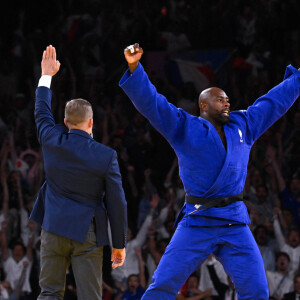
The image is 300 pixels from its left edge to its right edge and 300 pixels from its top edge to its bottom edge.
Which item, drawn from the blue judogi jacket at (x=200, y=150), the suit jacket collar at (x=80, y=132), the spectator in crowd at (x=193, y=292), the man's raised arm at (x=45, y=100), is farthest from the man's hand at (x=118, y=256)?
the spectator in crowd at (x=193, y=292)

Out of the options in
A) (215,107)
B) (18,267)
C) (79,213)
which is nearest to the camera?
(79,213)

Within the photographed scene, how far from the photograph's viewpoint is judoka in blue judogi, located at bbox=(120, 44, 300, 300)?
145 inches

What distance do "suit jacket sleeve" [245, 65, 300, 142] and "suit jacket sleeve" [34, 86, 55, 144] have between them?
Result: 1228 mm

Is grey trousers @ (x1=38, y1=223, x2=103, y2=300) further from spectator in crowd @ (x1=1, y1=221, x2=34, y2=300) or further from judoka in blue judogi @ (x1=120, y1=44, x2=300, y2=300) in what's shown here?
spectator in crowd @ (x1=1, y1=221, x2=34, y2=300)

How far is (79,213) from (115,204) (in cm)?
20

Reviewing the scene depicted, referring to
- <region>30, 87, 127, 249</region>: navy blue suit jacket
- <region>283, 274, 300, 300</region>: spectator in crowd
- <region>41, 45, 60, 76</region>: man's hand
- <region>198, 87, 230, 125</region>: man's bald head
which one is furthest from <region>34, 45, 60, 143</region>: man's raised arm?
<region>283, 274, 300, 300</region>: spectator in crowd

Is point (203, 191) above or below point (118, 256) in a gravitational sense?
above

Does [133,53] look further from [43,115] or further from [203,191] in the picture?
[203,191]

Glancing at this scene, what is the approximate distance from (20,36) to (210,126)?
7.52m

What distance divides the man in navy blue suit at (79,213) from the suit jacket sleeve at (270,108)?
1.00m

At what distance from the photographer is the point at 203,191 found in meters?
3.83

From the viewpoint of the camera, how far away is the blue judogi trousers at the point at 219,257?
3.65 metres

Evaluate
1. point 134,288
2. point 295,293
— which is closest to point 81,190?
point 134,288

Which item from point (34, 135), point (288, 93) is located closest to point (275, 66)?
point (34, 135)
